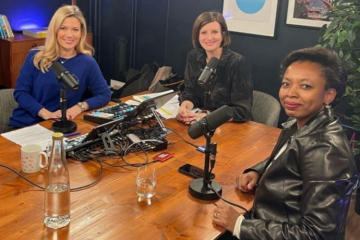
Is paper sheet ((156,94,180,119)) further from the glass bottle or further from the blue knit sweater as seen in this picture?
the glass bottle

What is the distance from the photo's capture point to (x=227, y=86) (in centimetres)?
261

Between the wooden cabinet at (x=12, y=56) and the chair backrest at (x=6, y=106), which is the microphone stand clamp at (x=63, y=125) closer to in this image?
the chair backrest at (x=6, y=106)

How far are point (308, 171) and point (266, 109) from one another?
59.8 inches

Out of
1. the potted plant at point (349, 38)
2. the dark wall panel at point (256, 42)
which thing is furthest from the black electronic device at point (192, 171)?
the dark wall panel at point (256, 42)

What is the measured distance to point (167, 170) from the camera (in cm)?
174

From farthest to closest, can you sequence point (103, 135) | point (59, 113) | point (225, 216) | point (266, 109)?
point (266, 109), point (59, 113), point (103, 135), point (225, 216)

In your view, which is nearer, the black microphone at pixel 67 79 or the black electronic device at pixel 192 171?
the black electronic device at pixel 192 171

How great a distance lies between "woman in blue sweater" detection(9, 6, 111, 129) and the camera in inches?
97.3

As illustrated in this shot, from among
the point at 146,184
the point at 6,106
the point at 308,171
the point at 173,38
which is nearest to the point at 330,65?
the point at 308,171

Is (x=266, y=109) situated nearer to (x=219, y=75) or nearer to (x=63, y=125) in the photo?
(x=219, y=75)

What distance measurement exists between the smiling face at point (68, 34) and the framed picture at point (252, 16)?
1760 mm

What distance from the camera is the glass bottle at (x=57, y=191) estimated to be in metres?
1.30

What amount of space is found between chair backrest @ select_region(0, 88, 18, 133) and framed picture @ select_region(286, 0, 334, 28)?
2.35 meters

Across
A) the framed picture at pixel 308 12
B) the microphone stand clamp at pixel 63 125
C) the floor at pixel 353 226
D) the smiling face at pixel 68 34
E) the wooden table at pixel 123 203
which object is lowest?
the floor at pixel 353 226
